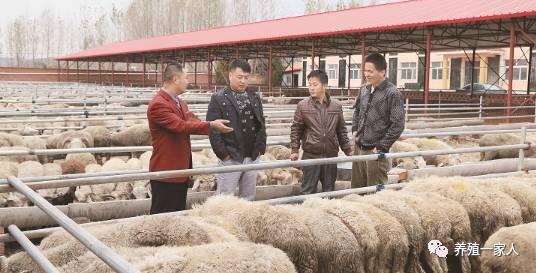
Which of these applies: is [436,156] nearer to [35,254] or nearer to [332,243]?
[332,243]

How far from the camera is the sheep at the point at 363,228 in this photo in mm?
4133

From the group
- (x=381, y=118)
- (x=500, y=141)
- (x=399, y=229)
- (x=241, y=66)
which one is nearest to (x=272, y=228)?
(x=399, y=229)

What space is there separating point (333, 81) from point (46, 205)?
58.1 meters

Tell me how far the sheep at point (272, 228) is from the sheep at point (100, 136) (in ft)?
26.5

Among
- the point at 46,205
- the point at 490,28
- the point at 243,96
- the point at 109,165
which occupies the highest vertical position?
the point at 490,28

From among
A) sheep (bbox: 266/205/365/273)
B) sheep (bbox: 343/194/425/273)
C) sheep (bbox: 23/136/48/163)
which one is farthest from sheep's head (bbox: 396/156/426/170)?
sheep (bbox: 266/205/365/273)

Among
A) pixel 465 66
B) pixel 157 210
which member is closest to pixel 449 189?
pixel 157 210

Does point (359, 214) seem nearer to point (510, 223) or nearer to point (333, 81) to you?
point (510, 223)

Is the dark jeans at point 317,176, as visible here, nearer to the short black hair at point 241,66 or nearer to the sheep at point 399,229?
the short black hair at point 241,66

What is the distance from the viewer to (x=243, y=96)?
5.68 m

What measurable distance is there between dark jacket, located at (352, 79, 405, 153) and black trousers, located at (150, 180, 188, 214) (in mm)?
2010

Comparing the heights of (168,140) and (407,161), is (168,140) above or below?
above

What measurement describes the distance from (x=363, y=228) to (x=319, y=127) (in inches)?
88.0

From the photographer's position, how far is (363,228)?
13.7 feet
